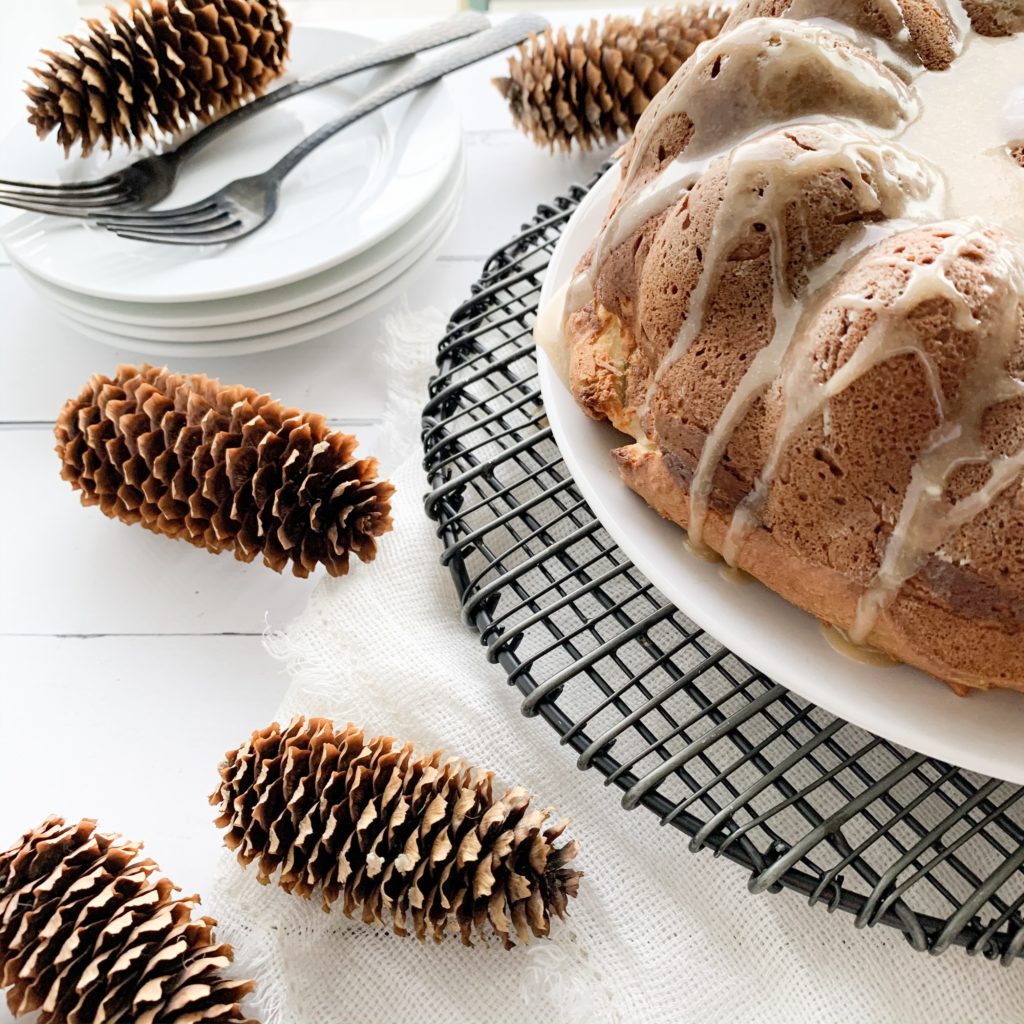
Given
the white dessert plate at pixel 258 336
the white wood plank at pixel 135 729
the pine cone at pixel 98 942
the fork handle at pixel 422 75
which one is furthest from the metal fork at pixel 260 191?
the pine cone at pixel 98 942

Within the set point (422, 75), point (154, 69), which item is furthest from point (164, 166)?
point (422, 75)

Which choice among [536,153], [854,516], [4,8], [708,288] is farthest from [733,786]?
[4,8]

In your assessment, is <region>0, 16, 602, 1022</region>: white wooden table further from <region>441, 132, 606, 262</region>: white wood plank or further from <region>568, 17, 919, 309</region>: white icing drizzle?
<region>568, 17, 919, 309</region>: white icing drizzle

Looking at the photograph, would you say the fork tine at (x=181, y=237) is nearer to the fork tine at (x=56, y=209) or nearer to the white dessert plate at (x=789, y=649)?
the fork tine at (x=56, y=209)

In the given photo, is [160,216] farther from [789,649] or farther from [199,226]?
[789,649]

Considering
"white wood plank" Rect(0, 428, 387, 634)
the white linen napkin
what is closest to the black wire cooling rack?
the white linen napkin

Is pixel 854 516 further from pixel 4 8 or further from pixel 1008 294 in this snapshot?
pixel 4 8
